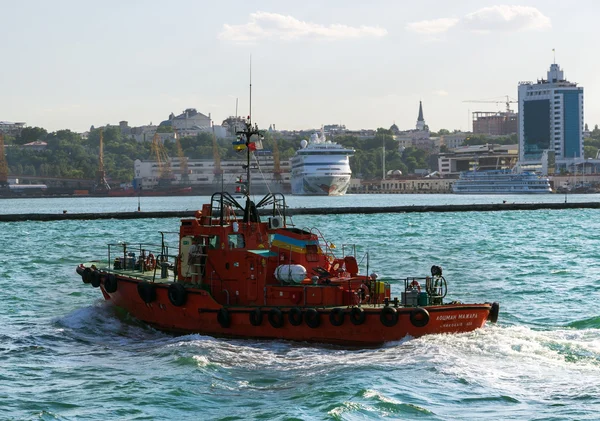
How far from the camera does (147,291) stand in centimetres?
2584

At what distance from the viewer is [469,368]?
20438 millimetres

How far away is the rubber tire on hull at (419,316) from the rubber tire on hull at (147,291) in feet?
23.8

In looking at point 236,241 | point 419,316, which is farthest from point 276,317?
point 419,316

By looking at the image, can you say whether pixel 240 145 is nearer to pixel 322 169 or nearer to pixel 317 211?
pixel 317 211

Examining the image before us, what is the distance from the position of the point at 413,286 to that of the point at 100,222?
224 feet

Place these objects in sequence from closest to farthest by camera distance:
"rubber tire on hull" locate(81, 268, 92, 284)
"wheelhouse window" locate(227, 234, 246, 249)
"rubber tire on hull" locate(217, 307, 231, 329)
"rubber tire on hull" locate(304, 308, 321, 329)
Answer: "rubber tire on hull" locate(304, 308, 321, 329), "rubber tire on hull" locate(217, 307, 231, 329), "wheelhouse window" locate(227, 234, 246, 249), "rubber tire on hull" locate(81, 268, 92, 284)

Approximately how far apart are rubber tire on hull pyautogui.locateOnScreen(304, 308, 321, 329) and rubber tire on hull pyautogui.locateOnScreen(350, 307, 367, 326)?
0.84 m

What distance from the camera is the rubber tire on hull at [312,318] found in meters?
22.8

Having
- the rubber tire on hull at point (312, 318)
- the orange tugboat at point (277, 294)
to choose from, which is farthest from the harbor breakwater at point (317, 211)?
the rubber tire on hull at point (312, 318)

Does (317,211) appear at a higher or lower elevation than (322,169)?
lower

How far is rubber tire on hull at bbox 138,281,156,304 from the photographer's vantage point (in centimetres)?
2575

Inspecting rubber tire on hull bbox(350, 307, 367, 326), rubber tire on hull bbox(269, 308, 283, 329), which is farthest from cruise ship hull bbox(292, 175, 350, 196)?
rubber tire on hull bbox(350, 307, 367, 326)

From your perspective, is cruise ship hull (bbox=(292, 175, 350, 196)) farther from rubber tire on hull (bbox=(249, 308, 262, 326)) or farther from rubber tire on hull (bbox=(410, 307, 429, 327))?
rubber tire on hull (bbox=(410, 307, 429, 327))

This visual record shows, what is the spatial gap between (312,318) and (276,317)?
0.89 meters
